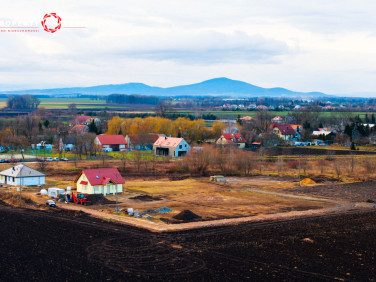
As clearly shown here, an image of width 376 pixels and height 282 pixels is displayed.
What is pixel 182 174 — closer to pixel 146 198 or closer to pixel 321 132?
pixel 146 198

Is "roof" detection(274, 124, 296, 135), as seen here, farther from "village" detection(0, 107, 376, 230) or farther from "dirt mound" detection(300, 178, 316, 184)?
"dirt mound" detection(300, 178, 316, 184)

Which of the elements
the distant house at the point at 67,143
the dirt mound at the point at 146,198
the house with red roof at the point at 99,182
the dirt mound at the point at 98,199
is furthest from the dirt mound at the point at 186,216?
the distant house at the point at 67,143

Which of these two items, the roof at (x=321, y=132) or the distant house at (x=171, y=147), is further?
the roof at (x=321, y=132)

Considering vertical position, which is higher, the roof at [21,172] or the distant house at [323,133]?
the distant house at [323,133]

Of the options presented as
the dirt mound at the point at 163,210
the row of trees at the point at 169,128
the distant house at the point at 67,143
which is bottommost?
the dirt mound at the point at 163,210

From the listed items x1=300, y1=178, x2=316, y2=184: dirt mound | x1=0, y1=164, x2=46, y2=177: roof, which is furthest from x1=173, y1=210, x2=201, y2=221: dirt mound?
x1=0, y1=164, x2=46, y2=177: roof

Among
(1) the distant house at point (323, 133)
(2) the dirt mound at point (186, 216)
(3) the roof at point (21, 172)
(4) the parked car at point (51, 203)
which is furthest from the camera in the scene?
(1) the distant house at point (323, 133)

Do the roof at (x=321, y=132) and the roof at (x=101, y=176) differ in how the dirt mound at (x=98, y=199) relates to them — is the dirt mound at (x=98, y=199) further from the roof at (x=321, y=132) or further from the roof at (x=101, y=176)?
the roof at (x=321, y=132)
